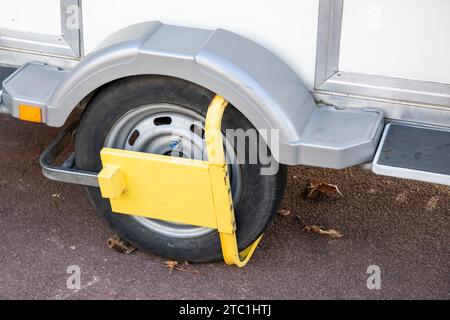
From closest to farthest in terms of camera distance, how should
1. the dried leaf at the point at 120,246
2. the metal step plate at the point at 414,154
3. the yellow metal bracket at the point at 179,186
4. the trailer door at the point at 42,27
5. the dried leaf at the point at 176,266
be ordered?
the metal step plate at the point at 414,154
the yellow metal bracket at the point at 179,186
the trailer door at the point at 42,27
the dried leaf at the point at 176,266
the dried leaf at the point at 120,246

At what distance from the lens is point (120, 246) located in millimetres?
3701

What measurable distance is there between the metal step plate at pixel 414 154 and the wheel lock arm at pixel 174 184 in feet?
2.02

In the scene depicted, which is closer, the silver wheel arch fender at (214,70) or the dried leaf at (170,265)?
the silver wheel arch fender at (214,70)

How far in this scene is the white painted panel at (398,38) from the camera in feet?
9.86

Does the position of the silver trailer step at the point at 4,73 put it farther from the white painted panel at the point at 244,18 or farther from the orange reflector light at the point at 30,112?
the white painted panel at the point at 244,18

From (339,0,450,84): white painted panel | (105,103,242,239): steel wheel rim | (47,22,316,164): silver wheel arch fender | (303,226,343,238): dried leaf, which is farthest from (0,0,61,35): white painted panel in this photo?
(303,226,343,238): dried leaf

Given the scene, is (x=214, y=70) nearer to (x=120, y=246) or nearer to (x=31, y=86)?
(x=31, y=86)

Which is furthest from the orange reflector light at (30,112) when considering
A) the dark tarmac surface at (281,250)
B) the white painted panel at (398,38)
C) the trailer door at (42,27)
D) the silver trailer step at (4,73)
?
the white painted panel at (398,38)

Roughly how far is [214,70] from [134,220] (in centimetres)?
88

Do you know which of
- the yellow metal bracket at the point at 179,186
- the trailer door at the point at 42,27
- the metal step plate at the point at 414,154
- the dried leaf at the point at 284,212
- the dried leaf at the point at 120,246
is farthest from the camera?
the dried leaf at the point at 284,212

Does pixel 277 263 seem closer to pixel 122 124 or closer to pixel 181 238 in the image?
pixel 181 238

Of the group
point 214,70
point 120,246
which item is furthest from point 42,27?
point 120,246
